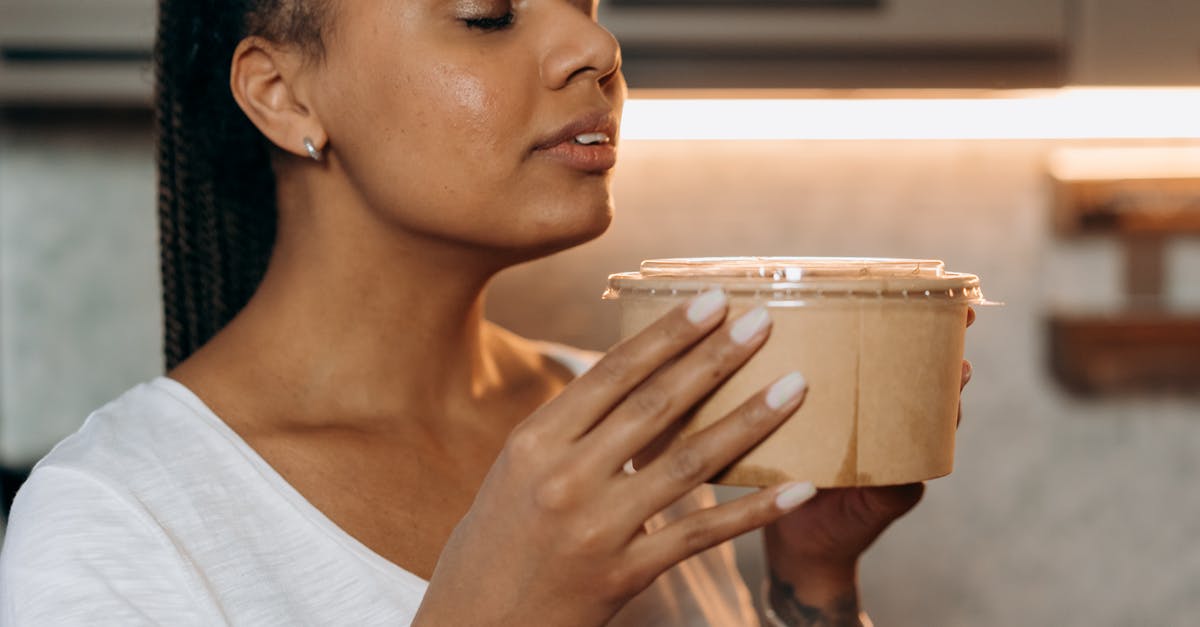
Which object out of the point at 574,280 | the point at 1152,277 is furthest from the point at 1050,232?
the point at 574,280

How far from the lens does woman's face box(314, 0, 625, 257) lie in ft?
2.64

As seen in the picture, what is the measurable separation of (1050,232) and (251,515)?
4.76ft

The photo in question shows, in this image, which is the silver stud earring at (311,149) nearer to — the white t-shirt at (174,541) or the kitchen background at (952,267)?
the white t-shirt at (174,541)

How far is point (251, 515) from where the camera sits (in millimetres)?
816

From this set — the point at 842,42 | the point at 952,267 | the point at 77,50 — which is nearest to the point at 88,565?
the point at 77,50

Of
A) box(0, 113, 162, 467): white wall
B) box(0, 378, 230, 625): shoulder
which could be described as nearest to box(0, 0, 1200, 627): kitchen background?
box(0, 113, 162, 467): white wall

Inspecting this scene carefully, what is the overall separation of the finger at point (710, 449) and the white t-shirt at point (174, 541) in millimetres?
286

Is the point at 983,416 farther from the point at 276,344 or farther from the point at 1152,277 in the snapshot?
the point at 276,344

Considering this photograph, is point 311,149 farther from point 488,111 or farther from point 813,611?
point 813,611

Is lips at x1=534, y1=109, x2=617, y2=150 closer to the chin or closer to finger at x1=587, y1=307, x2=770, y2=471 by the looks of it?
the chin

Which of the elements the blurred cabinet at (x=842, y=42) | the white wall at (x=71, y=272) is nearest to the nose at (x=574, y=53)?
the blurred cabinet at (x=842, y=42)

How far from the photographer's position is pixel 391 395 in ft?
3.18

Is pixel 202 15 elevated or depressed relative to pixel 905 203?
elevated

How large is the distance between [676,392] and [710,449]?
0.11 ft
